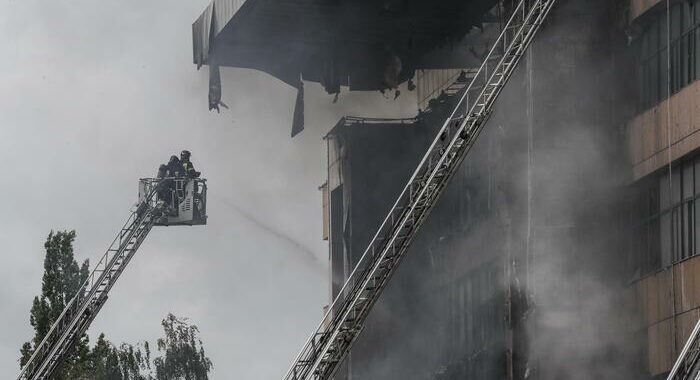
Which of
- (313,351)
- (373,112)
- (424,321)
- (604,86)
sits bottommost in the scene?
(313,351)

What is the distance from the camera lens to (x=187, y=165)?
1833 inches

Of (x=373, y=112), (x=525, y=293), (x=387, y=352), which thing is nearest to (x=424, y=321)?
(x=387, y=352)

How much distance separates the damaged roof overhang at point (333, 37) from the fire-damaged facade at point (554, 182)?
8cm

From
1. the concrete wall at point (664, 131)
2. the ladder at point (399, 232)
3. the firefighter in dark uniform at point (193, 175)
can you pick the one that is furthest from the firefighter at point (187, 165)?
the concrete wall at point (664, 131)

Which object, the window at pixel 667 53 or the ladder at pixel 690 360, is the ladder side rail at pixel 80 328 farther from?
the ladder at pixel 690 360

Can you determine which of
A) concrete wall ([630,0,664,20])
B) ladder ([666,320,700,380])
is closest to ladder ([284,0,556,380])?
concrete wall ([630,0,664,20])

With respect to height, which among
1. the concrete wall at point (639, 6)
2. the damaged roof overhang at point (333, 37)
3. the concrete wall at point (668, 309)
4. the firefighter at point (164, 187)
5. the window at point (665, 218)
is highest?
the damaged roof overhang at point (333, 37)

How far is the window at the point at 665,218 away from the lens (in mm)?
41562

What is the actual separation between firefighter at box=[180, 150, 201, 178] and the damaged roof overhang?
12.6 metres

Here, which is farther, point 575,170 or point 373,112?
point 373,112

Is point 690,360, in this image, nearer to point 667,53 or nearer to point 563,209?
point 667,53

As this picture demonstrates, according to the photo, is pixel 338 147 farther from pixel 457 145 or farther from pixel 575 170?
pixel 457 145

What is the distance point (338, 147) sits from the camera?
220ft

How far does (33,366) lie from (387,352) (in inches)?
854
